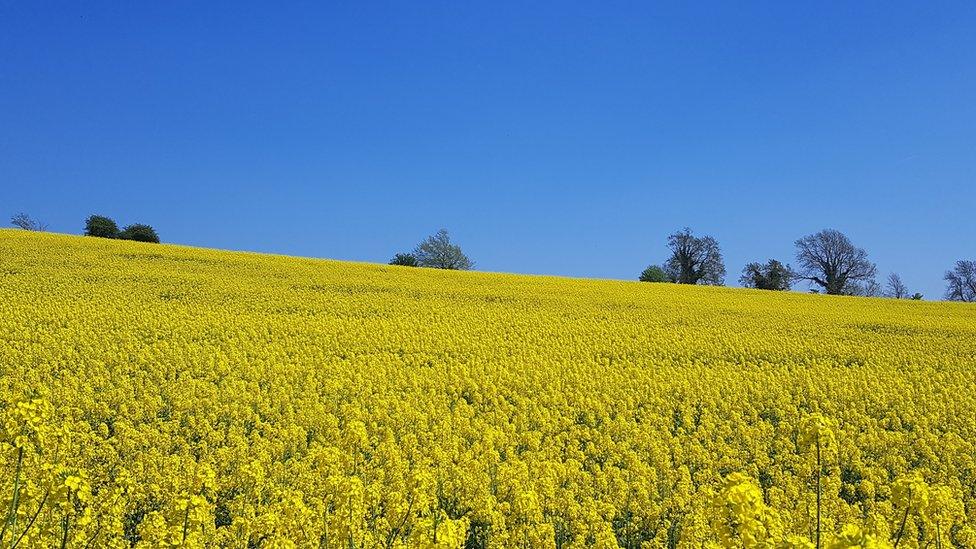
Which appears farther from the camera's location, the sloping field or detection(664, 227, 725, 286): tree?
detection(664, 227, 725, 286): tree

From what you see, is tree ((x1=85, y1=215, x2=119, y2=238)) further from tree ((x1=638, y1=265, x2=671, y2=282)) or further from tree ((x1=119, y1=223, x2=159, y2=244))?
tree ((x1=638, y1=265, x2=671, y2=282))

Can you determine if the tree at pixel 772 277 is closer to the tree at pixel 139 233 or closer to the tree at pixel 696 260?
the tree at pixel 696 260

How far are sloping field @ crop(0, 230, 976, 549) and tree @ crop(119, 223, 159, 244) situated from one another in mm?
27455

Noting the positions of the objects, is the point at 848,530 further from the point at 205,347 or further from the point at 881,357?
the point at 881,357

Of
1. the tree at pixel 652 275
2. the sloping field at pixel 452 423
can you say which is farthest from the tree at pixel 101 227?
the tree at pixel 652 275

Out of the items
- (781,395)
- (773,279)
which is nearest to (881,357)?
(781,395)

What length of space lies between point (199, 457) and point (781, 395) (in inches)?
471

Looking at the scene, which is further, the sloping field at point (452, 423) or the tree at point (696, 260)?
the tree at point (696, 260)

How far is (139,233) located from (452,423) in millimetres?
51320

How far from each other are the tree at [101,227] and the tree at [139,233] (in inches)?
34.8

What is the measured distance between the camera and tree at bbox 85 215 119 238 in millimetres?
54156

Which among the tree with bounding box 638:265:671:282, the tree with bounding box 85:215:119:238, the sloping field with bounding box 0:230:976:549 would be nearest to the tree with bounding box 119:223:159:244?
the tree with bounding box 85:215:119:238

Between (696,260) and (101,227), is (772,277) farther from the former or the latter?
(101,227)

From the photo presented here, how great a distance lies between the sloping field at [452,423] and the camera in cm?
553
